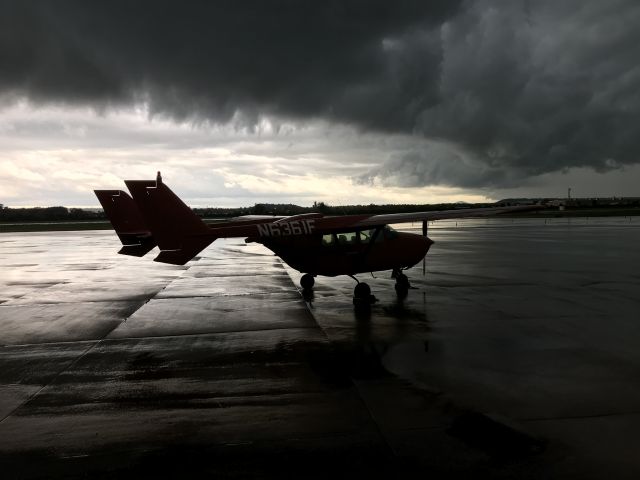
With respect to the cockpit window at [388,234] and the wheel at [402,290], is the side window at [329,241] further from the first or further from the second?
the wheel at [402,290]

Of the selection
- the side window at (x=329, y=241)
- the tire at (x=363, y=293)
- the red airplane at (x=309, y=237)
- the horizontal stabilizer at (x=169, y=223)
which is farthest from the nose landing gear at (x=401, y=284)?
the horizontal stabilizer at (x=169, y=223)

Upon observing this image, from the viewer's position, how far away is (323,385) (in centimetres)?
683

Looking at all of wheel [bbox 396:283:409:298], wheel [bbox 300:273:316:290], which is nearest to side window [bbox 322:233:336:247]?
wheel [bbox 300:273:316:290]

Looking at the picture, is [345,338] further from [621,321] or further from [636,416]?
[621,321]

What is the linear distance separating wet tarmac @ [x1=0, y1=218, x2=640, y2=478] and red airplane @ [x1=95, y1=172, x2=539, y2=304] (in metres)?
1.13

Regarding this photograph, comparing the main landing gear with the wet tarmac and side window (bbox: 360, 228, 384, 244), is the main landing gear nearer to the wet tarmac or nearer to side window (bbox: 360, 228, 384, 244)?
the wet tarmac

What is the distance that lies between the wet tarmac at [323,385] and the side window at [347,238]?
1831 mm

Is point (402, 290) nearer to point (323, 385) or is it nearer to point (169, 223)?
point (169, 223)

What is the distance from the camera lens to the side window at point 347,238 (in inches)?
553

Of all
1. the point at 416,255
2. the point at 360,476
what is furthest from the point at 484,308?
the point at 360,476

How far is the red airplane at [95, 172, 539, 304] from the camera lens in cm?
1283

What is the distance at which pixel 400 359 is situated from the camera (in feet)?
26.3

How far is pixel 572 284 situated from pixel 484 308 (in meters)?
5.97

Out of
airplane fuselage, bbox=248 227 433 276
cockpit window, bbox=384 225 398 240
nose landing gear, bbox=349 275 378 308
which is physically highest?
cockpit window, bbox=384 225 398 240
